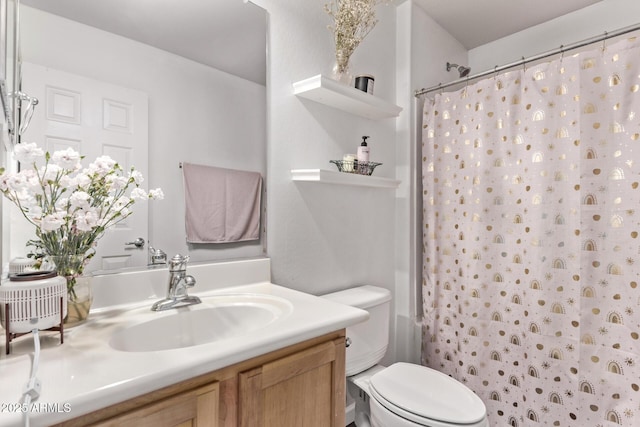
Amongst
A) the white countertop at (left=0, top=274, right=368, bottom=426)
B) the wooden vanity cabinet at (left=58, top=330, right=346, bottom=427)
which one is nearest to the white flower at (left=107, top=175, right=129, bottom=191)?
the white countertop at (left=0, top=274, right=368, bottom=426)

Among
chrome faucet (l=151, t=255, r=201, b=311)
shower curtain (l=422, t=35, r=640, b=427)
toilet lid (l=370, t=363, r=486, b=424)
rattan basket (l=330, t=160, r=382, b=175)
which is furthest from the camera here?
rattan basket (l=330, t=160, r=382, b=175)

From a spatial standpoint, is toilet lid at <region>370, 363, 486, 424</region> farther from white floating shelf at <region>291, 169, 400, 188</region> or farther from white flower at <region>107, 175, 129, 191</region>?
white flower at <region>107, 175, 129, 191</region>

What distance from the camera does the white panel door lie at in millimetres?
930

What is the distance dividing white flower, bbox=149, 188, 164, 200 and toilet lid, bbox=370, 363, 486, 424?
1.13 meters

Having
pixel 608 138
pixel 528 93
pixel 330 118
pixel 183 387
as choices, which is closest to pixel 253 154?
pixel 330 118

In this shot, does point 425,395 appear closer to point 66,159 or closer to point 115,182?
point 115,182

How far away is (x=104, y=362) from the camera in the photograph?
25.6 inches

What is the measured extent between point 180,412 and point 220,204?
77 cm

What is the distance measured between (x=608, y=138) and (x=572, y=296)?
0.70m

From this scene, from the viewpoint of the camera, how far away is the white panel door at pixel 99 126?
930 mm

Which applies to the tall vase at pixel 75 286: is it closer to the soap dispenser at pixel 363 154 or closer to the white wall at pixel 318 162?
the white wall at pixel 318 162

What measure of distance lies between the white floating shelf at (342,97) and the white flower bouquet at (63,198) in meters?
0.80

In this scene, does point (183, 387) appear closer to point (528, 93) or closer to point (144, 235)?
point (144, 235)

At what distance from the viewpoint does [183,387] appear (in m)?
0.66
